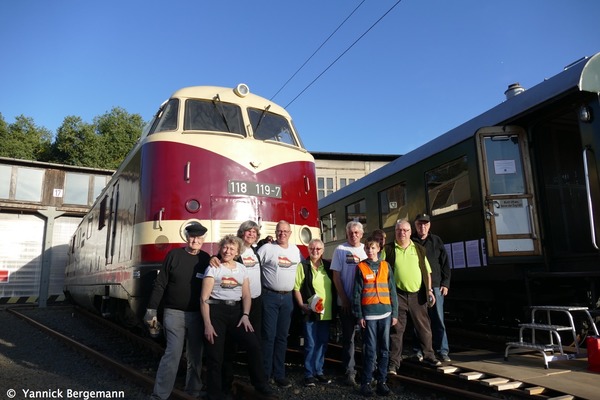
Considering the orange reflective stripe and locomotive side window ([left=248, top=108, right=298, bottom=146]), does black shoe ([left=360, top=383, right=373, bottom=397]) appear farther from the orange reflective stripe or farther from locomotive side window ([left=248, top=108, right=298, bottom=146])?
locomotive side window ([left=248, top=108, right=298, bottom=146])

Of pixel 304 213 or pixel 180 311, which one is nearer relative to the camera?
pixel 180 311

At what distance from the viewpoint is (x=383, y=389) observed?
4391 mm

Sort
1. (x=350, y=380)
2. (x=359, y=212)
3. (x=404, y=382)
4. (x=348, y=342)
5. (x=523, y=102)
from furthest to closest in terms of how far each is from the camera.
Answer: (x=359, y=212) < (x=523, y=102) < (x=348, y=342) < (x=350, y=380) < (x=404, y=382)

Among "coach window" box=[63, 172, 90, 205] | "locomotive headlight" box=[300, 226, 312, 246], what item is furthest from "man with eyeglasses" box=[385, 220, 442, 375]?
"coach window" box=[63, 172, 90, 205]

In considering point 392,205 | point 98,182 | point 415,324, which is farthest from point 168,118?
point 98,182

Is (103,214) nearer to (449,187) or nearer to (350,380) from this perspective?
(350,380)

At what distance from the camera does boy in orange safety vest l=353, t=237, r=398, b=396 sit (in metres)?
4.46

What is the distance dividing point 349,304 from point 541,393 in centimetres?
195

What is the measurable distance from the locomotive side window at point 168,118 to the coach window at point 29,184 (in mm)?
17381

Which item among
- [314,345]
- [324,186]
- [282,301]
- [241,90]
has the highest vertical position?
[324,186]

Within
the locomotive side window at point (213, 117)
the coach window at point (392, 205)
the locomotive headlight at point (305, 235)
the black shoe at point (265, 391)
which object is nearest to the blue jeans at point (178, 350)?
the black shoe at point (265, 391)

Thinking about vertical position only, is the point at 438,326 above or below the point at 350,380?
above

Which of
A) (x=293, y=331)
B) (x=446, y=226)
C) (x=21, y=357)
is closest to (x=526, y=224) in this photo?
(x=446, y=226)

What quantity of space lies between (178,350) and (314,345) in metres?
1.52
